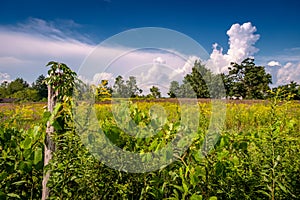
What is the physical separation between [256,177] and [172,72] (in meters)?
0.79

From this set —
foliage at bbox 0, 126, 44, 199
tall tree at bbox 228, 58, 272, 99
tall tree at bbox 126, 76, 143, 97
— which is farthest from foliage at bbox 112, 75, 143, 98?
tall tree at bbox 228, 58, 272, 99

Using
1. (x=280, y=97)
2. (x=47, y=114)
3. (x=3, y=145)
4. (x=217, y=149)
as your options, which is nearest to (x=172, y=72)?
(x=217, y=149)

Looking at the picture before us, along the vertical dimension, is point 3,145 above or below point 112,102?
below

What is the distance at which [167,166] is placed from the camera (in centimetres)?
158

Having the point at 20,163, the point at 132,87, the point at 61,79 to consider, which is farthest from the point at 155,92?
the point at 20,163

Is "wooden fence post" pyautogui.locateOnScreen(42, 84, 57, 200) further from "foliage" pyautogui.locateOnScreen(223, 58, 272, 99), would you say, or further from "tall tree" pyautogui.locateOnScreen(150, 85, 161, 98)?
"foliage" pyautogui.locateOnScreen(223, 58, 272, 99)

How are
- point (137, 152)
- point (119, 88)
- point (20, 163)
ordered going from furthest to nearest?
point (119, 88)
point (137, 152)
point (20, 163)

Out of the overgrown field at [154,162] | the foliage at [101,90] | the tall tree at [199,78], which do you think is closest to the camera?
the overgrown field at [154,162]

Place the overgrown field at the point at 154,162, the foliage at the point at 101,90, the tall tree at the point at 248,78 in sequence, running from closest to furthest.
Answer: the overgrown field at the point at 154,162, the foliage at the point at 101,90, the tall tree at the point at 248,78

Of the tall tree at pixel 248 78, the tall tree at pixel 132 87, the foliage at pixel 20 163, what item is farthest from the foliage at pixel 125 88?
the tall tree at pixel 248 78

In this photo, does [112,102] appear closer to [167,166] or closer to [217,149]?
[167,166]

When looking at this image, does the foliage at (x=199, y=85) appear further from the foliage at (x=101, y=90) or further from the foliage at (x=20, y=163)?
the foliage at (x=20, y=163)

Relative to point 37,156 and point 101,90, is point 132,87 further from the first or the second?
point 37,156

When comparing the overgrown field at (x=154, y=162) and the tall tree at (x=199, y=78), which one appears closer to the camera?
the overgrown field at (x=154, y=162)
